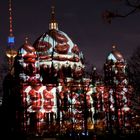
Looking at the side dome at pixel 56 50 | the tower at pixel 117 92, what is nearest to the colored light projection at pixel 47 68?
the side dome at pixel 56 50

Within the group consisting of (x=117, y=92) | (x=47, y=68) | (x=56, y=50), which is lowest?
(x=117, y=92)

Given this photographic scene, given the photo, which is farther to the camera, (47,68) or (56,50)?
(56,50)

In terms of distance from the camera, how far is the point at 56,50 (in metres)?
83.9

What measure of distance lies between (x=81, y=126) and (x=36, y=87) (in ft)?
59.9

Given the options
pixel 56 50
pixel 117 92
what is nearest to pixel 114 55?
pixel 56 50

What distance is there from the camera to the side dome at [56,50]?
8331 centimetres

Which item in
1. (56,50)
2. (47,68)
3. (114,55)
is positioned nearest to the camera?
(47,68)

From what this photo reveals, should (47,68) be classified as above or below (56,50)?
below

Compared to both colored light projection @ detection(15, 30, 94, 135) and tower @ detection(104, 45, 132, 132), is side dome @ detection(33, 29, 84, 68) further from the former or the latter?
tower @ detection(104, 45, 132, 132)

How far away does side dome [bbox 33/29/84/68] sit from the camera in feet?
273

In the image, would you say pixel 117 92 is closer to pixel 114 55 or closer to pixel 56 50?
pixel 56 50

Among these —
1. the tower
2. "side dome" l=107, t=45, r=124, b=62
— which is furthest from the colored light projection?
the tower

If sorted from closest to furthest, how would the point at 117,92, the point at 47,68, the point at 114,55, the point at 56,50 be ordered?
the point at 117,92 → the point at 47,68 → the point at 56,50 → the point at 114,55

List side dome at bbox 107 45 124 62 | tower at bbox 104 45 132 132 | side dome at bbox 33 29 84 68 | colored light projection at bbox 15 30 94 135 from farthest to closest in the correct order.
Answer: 1. side dome at bbox 107 45 124 62
2. side dome at bbox 33 29 84 68
3. colored light projection at bbox 15 30 94 135
4. tower at bbox 104 45 132 132
